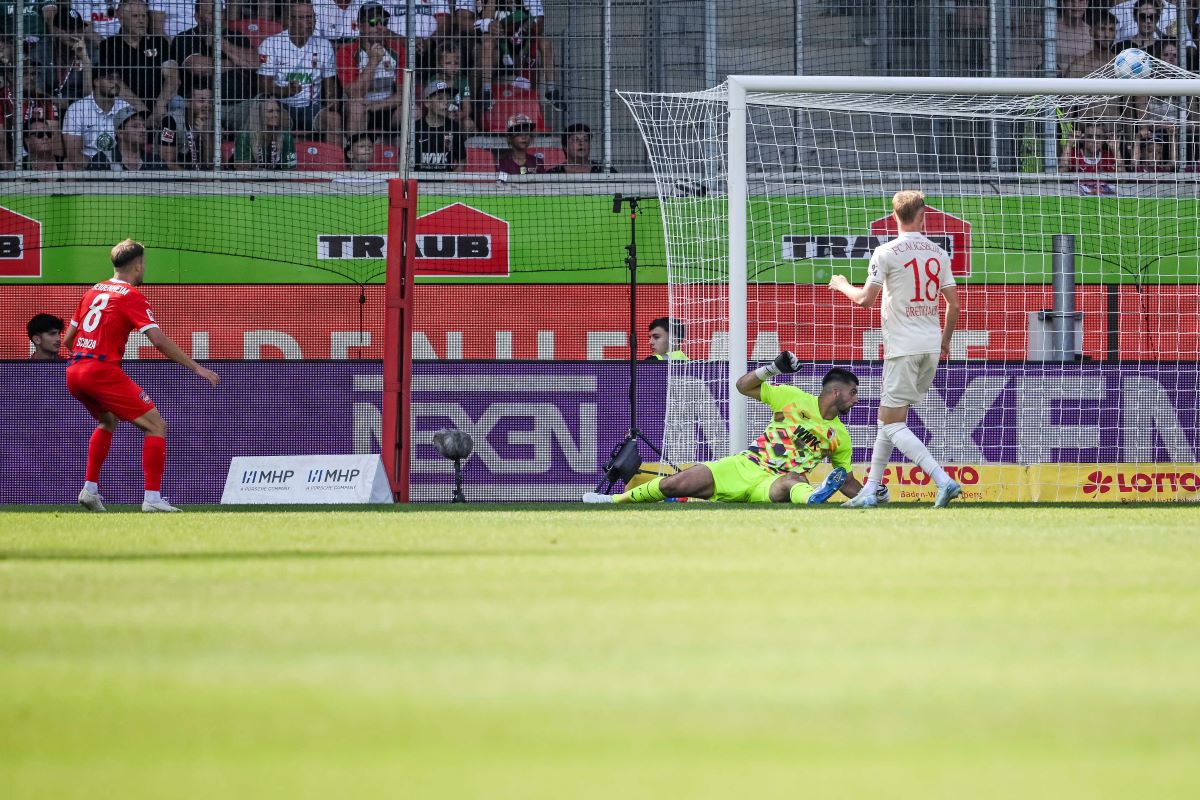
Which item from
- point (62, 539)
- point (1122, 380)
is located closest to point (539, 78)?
point (1122, 380)

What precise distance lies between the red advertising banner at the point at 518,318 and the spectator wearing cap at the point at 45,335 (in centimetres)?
63

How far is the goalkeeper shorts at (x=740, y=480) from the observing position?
32.9ft

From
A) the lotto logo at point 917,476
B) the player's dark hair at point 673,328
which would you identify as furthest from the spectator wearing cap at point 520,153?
the lotto logo at point 917,476

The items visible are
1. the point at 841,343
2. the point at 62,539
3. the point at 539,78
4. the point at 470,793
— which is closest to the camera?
the point at 470,793

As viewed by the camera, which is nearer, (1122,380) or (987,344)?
(1122,380)

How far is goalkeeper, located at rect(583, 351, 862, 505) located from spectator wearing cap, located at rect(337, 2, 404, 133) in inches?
219

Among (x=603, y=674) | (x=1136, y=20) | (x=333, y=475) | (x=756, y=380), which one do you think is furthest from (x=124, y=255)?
(x=1136, y=20)

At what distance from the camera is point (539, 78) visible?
47.1ft

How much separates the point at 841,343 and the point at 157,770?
37.7 ft

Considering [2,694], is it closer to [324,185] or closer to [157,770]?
[157,770]

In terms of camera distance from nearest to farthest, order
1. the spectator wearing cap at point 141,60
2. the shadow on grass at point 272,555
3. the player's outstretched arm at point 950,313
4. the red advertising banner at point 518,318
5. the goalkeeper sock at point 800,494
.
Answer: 1. the shadow on grass at point 272,555
2. the player's outstretched arm at point 950,313
3. the goalkeeper sock at point 800,494
4. the red advertising banner at point 518,318
5. the spectator wearing cap at point 141,60

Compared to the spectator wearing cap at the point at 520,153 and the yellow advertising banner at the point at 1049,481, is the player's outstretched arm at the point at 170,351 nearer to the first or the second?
the yellow advertising banner at the point at 1049,481

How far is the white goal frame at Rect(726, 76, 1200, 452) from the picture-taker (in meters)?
10.4

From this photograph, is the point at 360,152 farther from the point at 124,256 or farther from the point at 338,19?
the point at 124,256
